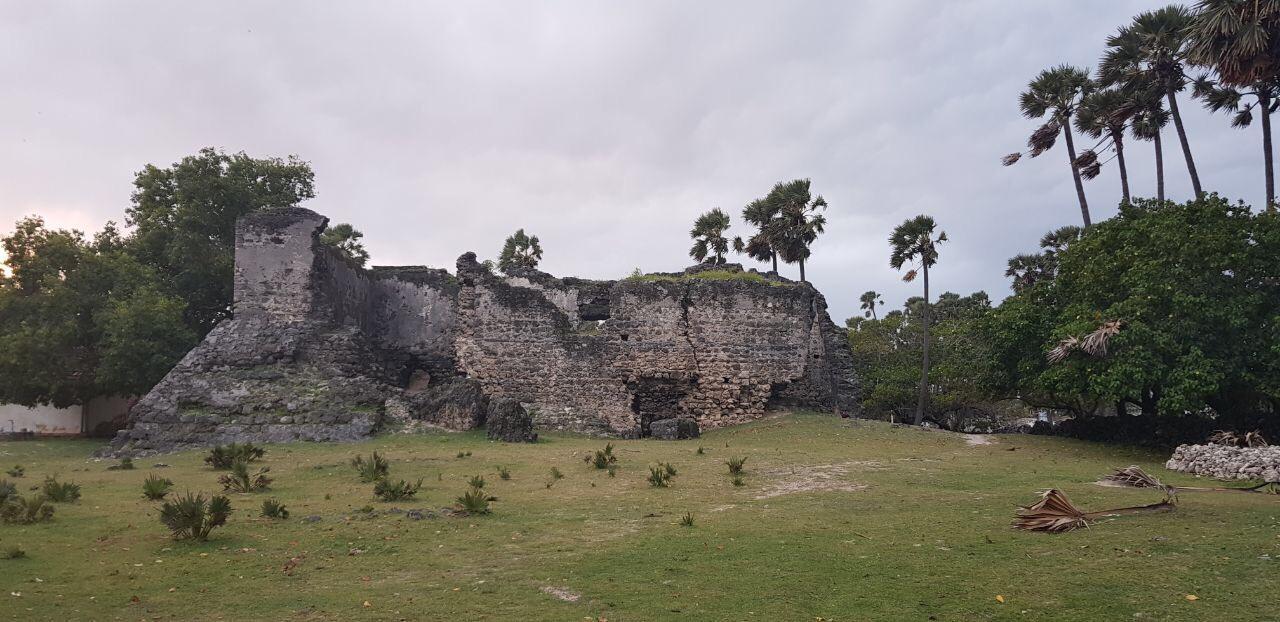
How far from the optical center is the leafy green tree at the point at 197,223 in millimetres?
25766

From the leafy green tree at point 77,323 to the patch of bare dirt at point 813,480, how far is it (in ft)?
64.6

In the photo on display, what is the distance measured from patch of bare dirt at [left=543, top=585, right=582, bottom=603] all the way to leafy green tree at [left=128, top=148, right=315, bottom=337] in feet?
80.1

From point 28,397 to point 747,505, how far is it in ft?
78.8

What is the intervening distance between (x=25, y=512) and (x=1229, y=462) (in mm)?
16385

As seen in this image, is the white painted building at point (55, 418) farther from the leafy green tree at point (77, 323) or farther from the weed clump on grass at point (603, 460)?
the weed clump on grass at point (603, 460)

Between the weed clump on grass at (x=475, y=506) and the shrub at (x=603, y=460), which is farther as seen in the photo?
the shrub at (x=603, y=460)

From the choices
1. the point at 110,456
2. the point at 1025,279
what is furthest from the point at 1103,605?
the point at 1025,279

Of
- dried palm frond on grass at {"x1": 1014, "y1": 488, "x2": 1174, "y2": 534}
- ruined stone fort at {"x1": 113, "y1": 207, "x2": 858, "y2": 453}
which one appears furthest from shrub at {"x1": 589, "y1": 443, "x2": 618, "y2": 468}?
dried palm frond on grass at {"x1": 1014, "y1": 488, "x2": 1174, "y2": 534}

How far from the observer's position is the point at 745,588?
559 cm

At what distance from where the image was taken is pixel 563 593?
5.61 metres

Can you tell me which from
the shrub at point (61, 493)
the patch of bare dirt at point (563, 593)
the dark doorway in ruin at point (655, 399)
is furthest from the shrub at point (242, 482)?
the dark doorway in ruin at point (655, 399)

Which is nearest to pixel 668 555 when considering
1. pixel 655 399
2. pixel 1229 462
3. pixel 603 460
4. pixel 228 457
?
pixel 603 460

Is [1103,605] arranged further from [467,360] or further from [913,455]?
[467,360]

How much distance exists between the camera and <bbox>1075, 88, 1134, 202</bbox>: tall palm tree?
21.4 meters
